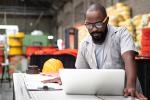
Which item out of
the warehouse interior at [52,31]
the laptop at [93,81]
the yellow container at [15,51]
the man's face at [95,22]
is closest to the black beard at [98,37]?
the man's face at [95,22]

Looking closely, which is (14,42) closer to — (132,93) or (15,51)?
(15,51)

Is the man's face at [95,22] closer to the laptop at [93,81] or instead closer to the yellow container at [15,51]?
the laptop at [93,81]

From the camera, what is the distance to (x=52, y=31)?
115ft

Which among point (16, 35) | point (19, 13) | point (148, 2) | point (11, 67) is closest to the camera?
point (148, 2)

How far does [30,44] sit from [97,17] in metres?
14.4

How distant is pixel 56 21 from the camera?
3388cm

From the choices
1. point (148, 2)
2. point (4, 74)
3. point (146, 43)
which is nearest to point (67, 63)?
point (146, 43)

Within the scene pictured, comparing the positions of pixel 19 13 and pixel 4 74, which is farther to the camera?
pixel 19 13

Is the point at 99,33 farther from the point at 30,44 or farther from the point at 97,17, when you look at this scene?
the point at 30,44

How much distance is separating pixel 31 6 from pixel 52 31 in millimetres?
3531

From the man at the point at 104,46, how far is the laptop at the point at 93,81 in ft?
0.83

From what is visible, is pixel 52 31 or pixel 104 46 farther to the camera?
pixel 52 31

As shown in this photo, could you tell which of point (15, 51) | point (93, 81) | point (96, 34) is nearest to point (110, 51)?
point (96, 34)

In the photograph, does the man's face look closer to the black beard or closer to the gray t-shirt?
the black beard
